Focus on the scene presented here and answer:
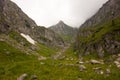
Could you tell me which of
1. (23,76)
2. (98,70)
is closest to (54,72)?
(23,76)

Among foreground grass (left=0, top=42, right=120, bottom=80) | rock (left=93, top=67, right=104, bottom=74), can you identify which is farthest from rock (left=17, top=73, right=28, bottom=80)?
rock (left=93, top=67, right=104, bottom=74)

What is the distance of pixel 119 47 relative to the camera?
71625mm

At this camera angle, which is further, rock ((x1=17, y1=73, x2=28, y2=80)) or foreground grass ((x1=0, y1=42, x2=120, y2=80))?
rock ((x1=17, y1=73, x2=28, y2=80))

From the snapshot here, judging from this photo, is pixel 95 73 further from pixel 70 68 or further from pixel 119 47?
pixel 119 47

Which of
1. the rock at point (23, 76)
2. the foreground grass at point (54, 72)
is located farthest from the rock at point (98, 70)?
the rock at point (23, 76)

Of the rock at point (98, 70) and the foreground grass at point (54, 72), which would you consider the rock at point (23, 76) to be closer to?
the foreground grass at point (54, 72)

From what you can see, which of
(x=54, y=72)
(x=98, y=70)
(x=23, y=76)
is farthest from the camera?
(x=54, y=72)

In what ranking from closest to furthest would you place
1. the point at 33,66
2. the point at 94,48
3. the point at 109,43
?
the point at 33,66
the point at 109,43
the point at 94,48

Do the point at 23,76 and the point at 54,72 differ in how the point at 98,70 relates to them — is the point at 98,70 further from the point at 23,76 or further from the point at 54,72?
the point at 23,76

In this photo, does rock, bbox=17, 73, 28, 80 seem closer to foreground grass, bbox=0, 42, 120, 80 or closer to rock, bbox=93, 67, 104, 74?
foreground grass, bbox=0, 42, 120, 80

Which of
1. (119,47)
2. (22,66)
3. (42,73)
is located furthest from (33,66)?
(119,47)

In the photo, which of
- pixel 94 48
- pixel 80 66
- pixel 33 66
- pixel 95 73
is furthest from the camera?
pixel 94 48

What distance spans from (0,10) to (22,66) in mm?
147975

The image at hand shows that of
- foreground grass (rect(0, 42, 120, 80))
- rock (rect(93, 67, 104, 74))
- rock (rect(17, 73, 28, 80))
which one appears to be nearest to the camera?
foreground grass (rect(0, 42, 120, 80))
